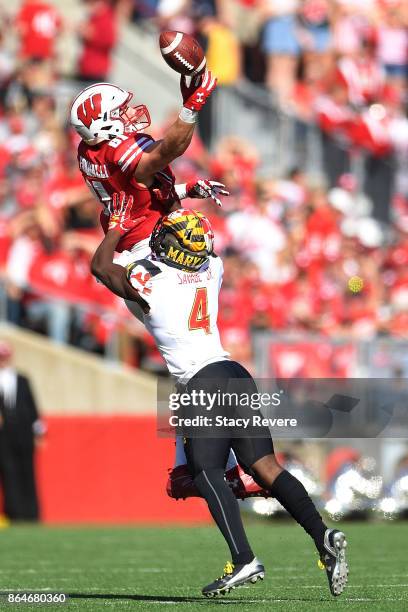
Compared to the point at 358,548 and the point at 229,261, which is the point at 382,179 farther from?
the point at 358,548

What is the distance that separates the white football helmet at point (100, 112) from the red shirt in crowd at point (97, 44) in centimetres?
1147

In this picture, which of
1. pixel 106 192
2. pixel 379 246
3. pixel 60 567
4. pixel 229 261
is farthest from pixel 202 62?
pixel 379 246

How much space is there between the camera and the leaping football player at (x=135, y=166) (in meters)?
7.84

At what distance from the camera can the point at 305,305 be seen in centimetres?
1655

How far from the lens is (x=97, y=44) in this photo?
19344 mm

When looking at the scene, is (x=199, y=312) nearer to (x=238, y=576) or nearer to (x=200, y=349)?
(x=200, y=349)

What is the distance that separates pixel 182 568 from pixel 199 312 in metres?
2.91

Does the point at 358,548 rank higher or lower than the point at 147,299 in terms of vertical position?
lower

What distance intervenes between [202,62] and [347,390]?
5752 mm

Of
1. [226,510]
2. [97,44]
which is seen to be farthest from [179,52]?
[97,44]

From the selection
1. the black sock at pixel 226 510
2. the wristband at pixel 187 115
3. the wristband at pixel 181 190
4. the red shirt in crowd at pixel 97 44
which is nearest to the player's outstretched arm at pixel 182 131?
the wristband at pixel 187 115

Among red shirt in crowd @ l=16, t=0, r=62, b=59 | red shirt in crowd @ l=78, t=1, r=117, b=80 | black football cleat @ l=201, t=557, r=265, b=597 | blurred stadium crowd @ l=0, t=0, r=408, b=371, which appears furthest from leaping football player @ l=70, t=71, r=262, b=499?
red shirt in crowd @ l=78, t=1, r=117, b=80

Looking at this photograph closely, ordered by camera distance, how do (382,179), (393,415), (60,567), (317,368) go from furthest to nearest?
(382,179) < (317,368) < (393,415) < (60,567)

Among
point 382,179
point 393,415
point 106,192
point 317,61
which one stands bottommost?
point 393,415
